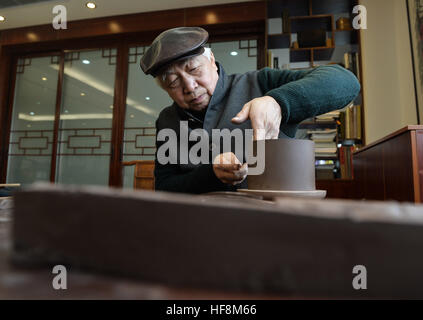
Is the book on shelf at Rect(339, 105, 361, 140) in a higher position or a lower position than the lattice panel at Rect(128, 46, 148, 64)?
lower

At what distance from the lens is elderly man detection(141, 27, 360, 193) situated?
32.0 inches

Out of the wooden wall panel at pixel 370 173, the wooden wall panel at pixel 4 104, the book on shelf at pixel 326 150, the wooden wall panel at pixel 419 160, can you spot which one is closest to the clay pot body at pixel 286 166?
the wooden wall panel at pixel 419 160

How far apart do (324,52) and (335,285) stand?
3372 mm

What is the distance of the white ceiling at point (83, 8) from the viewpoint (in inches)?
140

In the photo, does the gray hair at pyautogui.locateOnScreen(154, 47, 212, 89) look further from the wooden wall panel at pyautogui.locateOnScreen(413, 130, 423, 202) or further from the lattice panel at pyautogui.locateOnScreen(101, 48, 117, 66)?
the lattice panel at pyautogui.locateOnScreen(101, 48, 117, 66)

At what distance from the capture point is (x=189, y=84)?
1146 mm

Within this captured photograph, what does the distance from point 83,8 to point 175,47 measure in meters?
3.47

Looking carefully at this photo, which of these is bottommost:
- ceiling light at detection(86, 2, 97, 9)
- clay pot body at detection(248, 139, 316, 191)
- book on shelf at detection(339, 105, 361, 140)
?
clay pot body at detection(248, 139, 316, 191)

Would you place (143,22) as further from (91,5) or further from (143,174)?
(143,174)

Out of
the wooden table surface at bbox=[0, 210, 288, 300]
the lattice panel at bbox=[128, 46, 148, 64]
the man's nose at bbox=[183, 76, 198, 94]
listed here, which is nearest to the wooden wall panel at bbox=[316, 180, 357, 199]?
the man's nose at bbox=[183, 76, 198, 94]

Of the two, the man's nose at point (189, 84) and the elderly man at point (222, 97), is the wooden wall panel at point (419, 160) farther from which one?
the man's nose at point (189, 84)

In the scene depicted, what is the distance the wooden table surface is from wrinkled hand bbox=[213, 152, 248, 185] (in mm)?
595

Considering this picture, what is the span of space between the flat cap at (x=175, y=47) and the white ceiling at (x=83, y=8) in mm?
2774
